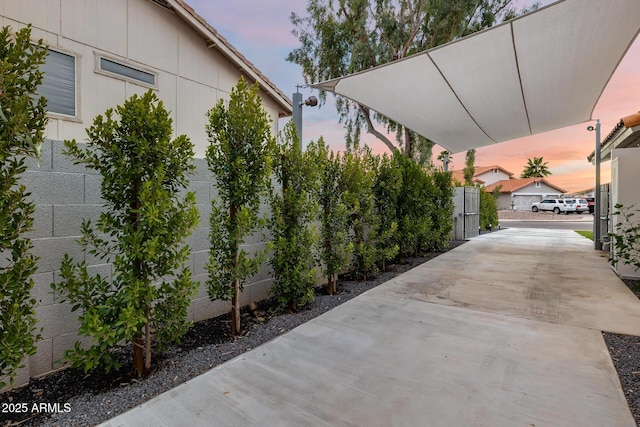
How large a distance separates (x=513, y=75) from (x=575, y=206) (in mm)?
30185

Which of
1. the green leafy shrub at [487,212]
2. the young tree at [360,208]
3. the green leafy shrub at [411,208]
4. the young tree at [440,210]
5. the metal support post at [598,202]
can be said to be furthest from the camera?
the green leafy shrub at [487,212]

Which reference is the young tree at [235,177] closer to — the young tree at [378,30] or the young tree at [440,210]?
the young tree at [440,210]

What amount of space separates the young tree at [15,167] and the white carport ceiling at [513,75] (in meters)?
4.11

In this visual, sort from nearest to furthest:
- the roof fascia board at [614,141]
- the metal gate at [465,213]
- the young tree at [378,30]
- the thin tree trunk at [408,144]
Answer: the roof fascia board at [614,141], the metal gate at [465,213], the young tree at [378,30], the thin tree trunk at [408,144]

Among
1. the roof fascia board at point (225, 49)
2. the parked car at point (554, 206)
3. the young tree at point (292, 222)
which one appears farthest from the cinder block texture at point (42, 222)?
the parked car at point (554, 206)

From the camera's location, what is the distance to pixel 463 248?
888 cm

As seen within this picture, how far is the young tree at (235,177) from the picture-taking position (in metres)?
3.08

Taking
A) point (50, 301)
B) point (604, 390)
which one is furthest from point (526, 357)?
point (50, 301)

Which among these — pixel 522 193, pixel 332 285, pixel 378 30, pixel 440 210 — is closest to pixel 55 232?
pixel 332 285

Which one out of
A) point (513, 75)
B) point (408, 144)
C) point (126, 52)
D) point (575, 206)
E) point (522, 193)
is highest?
point (408, 144)

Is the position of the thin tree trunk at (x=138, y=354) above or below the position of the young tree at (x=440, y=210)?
below

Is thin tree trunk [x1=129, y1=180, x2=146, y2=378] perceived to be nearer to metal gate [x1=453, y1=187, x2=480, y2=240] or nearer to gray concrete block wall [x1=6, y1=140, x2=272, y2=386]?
gray concrete block wall [x1=6, y1=140, x2=272, y2=386]

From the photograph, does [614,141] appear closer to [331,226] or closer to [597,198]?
[597,198]

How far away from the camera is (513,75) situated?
4.95 metres
